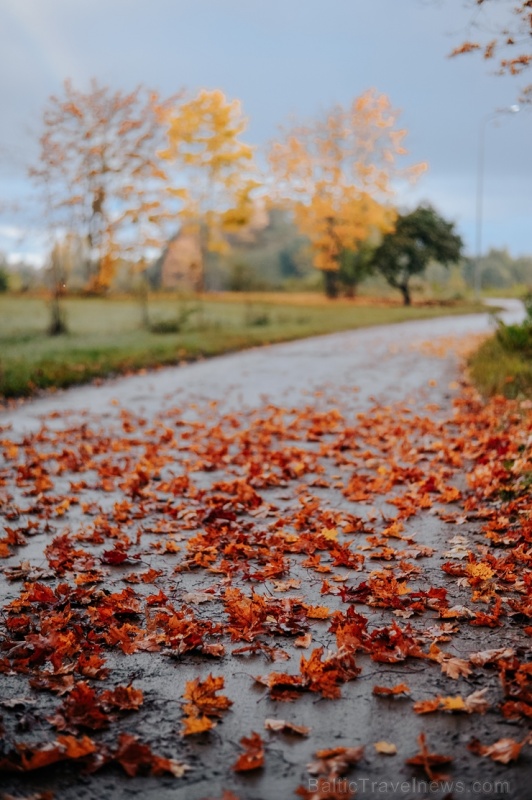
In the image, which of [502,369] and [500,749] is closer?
[500,749]

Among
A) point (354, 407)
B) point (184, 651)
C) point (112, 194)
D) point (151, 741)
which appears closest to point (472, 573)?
point (184, 651)

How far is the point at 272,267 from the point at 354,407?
40284 mm

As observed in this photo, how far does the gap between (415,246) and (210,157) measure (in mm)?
20853

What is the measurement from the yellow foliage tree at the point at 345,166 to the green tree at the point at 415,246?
6.81 metres

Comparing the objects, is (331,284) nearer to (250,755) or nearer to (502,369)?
(502,369)

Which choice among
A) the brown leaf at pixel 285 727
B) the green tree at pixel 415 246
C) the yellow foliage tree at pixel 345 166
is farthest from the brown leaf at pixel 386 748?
the green tree at pixel 415 246

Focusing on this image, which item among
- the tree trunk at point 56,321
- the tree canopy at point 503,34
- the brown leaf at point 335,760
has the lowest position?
the brown leaf at point 335,760

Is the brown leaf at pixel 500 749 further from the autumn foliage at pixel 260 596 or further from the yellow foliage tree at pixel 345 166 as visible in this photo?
the yellow foliage tree at pixel 345 166

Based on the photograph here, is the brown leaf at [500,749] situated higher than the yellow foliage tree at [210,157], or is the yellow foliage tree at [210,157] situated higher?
the yellow foliage tree at [210,157]

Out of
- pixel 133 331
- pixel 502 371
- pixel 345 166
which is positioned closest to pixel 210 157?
pixel 133 331

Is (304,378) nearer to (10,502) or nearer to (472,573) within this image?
(10,502)

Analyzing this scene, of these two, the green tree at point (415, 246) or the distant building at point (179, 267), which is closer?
the distant building at point (179, 267)

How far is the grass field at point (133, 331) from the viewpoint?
12.8 m

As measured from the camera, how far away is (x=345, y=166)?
32688 millimetres
